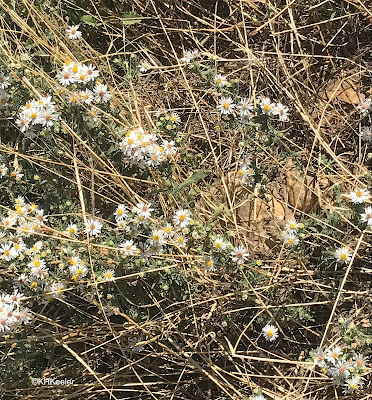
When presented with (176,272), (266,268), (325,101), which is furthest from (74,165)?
(325,101)

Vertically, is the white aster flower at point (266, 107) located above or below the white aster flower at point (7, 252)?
below

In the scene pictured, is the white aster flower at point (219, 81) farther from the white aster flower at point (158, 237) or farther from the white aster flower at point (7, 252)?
the white aster flower at point (7, 252)

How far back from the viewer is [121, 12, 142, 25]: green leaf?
2.77 metres

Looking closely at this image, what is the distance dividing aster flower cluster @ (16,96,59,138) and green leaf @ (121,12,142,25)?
85 cm

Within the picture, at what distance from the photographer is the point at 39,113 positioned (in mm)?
2188

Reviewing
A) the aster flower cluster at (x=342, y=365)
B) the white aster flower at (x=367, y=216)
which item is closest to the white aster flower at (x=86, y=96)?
the white aster flower at (x=367, y=216)

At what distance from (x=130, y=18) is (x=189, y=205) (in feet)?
4.04

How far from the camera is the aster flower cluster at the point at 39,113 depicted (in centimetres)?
218

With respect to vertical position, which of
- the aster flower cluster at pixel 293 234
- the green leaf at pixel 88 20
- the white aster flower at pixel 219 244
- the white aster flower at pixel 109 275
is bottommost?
the aster flower cluster at pixel 293 234

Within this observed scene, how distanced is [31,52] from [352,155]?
6.25ft

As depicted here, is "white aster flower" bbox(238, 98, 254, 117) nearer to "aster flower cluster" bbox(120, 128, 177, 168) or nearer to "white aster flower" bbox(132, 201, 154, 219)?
"aster flower cluster" bbox(120, 128, 177, 168)

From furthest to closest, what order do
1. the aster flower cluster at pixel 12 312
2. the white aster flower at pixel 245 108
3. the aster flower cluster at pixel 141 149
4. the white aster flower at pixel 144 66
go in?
the white aster flower at pixel 144 66 → the white aster flower at pixel 245 108 → the aster flower cluster at pixel 141 149 → the aster flower cluster at pixel 12 312

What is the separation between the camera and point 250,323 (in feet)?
7.31

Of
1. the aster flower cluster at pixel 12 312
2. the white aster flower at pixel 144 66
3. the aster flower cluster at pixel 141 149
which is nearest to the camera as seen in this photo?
the aster flower cluster at pixel 12 312
